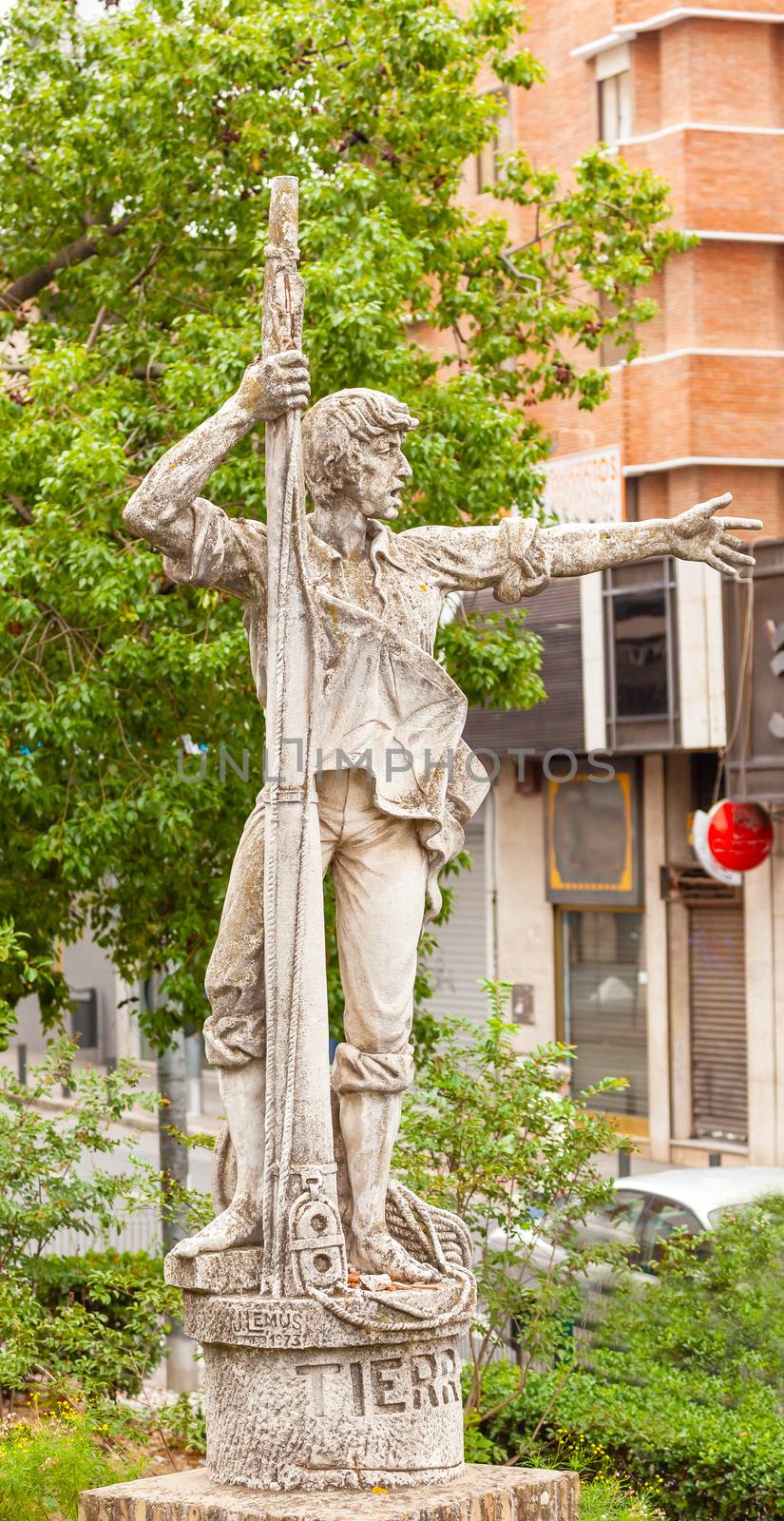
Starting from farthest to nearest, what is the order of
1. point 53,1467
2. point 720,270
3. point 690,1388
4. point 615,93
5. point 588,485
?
point 615,93 < point 588,485 < point 720,270 < point 690,1388 < point 53,1467

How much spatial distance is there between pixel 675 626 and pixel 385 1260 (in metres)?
16.1

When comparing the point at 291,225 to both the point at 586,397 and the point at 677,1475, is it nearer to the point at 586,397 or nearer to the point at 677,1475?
the point at 677,1475

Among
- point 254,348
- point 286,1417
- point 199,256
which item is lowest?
point 286,1417

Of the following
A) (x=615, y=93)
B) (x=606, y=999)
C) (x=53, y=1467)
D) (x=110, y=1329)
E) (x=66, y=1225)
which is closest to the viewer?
(x=53, y=1467)

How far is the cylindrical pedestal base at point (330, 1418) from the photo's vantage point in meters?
5.59

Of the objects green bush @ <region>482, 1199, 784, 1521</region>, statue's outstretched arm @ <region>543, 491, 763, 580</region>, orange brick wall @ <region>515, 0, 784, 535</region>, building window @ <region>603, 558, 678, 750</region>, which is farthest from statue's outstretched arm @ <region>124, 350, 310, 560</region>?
orange brick wall @ <region>515, 0, 784, 535</region>

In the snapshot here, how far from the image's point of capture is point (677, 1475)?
871cm

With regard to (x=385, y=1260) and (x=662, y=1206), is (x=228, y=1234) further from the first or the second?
(x=662, y=1206)

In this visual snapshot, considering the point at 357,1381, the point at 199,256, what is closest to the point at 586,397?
the point at 199,256

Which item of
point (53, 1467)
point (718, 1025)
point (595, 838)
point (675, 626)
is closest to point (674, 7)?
point (675, 626)

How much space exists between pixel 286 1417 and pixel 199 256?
30.4 feet

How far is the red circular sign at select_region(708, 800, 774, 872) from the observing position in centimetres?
2053

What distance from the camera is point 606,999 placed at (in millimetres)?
24281

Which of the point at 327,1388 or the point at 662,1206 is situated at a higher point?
the point at 327,1388
